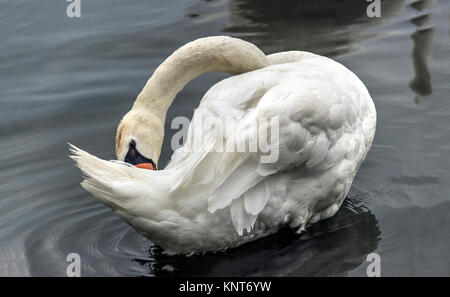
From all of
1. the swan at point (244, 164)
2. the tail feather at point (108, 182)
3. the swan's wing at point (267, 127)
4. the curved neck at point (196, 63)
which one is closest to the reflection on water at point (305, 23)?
the curved neck at point (196, 63)

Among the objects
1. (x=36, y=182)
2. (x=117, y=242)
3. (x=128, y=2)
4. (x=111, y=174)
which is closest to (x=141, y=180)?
(x=111, y=174)

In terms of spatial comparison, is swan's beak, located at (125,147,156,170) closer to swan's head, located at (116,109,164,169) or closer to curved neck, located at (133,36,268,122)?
swan's head, located at (116,109,164,169)

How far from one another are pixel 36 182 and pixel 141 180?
2.00 meters

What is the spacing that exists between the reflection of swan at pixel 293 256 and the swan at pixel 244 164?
102mm

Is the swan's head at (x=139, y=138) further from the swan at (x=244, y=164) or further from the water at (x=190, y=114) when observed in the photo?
the water at (x=190, y=114)

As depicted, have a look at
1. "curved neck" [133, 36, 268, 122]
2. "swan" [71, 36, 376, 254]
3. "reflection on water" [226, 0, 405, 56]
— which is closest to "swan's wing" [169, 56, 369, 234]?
"swan" [71, 36, 376, 254]

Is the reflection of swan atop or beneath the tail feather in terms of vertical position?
beneath

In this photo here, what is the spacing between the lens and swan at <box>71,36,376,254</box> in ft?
14.9

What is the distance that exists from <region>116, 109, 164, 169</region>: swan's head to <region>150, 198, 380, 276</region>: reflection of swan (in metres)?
0.67

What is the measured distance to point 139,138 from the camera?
17.4 feet

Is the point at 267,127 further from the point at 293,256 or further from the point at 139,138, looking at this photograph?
the point at 139,138

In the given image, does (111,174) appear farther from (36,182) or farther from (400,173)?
(400,173)

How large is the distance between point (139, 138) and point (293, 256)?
1.31 metres

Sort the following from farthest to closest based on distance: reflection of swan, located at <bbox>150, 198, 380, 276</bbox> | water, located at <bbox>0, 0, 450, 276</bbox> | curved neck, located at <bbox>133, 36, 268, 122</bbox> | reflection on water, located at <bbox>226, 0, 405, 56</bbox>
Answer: reflection on water, located at <bbox>226, 0, 405, 56</bbox>
curved neck, located at <bbox>133, 36, 268, 122</bbox>
water, located at <bbox>0, 0, 450, 276</bbox>
reflection of swan, located at <bbox>150, 198, 380, 276</bbox>
